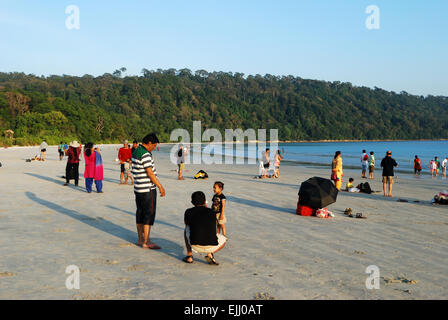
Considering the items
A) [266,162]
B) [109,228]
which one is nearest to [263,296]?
[109,228]

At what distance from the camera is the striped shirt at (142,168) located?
6.25 meters

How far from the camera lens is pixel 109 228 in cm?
818

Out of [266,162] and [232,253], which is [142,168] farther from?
[266,162]

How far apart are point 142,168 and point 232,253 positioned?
206cm

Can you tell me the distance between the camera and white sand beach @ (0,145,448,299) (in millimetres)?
4738

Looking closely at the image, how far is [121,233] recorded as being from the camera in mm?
7773

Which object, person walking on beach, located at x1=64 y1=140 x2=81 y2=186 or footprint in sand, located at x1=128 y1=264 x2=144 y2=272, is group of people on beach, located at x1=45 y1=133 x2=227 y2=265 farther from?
person walking on beach, located at x1=64 y1=140 x2=81 y2=186

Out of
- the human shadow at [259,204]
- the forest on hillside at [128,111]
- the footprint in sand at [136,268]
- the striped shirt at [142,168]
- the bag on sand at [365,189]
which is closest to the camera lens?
the footprint in sand at [136,268]

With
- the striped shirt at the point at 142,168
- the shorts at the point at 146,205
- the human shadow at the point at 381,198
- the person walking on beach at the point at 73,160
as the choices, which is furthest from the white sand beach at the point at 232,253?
the person walking on beach at the point at 73,160

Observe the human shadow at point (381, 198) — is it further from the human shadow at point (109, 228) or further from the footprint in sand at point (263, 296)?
the footprint in sand at point (263, 296)

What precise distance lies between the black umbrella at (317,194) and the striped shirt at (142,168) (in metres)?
4.94

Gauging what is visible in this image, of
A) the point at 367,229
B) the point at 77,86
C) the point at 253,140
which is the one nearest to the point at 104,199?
the point at 367,229

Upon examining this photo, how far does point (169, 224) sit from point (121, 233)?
4.21ft
